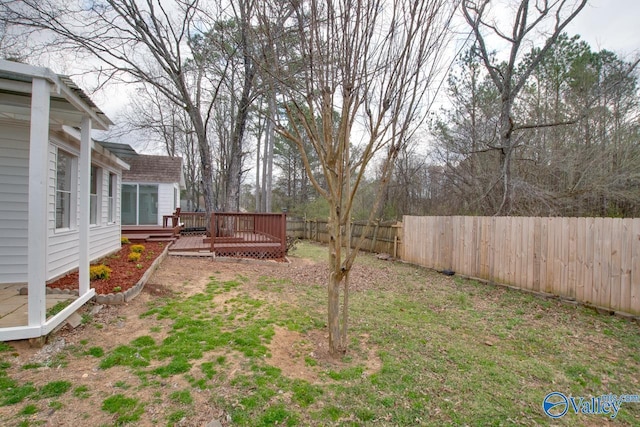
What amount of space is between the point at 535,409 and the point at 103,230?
8297mm

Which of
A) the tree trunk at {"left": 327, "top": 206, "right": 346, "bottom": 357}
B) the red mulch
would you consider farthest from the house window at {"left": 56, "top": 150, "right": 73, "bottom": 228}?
the tree trunk at {"left": 327, "top": 206, "right": 346, "bottom": 357}

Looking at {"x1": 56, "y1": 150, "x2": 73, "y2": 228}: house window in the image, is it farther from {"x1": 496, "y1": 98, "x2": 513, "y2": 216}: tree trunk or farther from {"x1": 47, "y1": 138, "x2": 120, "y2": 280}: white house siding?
{"x1": 496, "y1": 98, "x2": 513, "y2": 216}: tree trunk

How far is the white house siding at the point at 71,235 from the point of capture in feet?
15.5

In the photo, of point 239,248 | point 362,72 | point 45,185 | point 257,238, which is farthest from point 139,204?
point 362,72

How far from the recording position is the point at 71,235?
216 inches

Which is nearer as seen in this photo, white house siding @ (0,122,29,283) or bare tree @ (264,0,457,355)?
bare tree @ (264,0,457,355)

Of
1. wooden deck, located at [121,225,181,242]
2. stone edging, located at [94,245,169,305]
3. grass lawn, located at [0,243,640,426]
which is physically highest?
wooden deck, located at [121,225,181,242]

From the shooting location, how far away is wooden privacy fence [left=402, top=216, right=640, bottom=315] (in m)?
4.77

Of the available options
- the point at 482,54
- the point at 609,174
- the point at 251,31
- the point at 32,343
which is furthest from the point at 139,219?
the point at 609,174

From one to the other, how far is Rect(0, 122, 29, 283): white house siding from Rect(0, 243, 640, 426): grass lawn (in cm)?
242

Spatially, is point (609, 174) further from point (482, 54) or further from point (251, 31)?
point (251, 31)

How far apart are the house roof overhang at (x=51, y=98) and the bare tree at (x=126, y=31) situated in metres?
5.60

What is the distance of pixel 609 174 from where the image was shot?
790 cm

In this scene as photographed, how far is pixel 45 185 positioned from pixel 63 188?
9.76 feet
